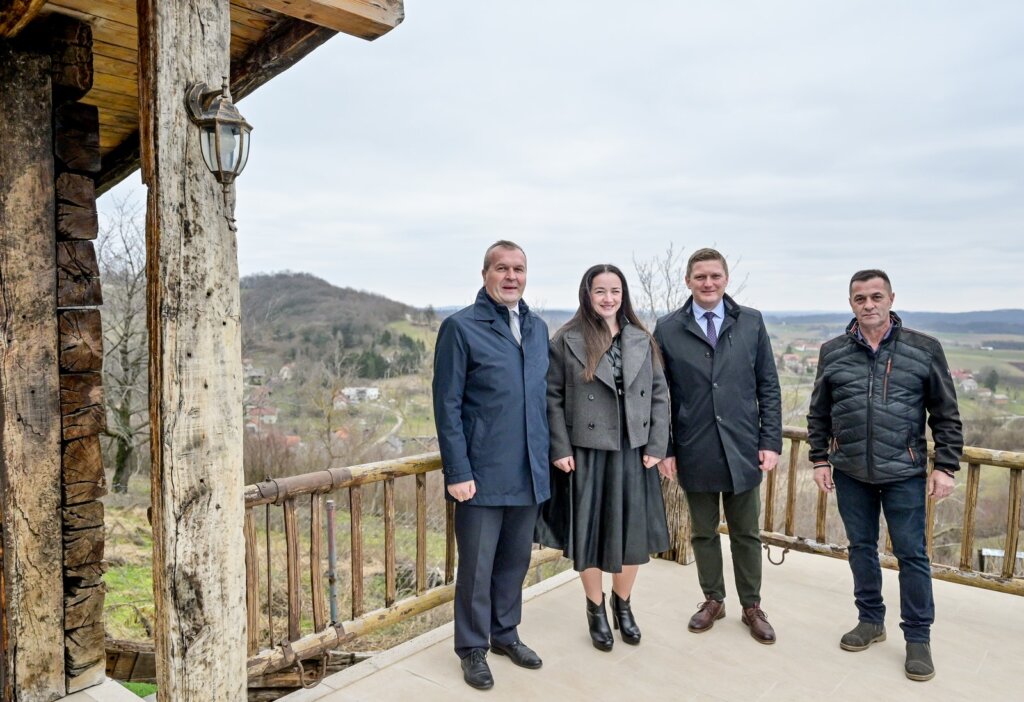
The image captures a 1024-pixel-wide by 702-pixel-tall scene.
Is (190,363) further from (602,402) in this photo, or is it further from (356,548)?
(602,402)

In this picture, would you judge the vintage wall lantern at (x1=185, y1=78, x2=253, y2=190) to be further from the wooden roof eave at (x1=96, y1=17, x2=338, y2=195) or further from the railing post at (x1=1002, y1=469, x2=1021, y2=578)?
the railing post at (x1=1002, y1=469, x2=1021, y2=578)

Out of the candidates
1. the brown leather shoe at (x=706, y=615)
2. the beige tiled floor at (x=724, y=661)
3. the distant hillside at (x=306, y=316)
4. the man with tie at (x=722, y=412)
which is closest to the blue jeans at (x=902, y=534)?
the beige tiled floor at (x=724, y=661)

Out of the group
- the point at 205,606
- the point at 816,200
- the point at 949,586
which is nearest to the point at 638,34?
the point at 816,200

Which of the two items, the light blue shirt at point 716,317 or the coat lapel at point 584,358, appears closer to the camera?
the coat lapel at point 584,358

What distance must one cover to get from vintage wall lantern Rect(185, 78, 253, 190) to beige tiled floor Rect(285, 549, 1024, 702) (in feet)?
6.18

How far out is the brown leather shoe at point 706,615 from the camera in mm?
2903

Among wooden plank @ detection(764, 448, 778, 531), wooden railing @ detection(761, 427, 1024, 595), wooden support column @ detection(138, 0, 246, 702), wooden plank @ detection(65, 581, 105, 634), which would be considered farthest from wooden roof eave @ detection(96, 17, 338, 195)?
wooden plank @ detection(764, 448, 778, 531)

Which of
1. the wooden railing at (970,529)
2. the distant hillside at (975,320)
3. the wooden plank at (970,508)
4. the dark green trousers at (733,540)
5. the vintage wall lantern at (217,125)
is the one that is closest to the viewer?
the vintage wall lantern at (217,125)

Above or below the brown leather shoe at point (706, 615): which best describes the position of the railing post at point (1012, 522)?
above

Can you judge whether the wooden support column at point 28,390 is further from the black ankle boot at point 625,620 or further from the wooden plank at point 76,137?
the black ankle boot at point 625,620

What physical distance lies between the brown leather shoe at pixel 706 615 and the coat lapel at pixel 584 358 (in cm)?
118

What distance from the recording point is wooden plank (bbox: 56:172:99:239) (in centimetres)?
232

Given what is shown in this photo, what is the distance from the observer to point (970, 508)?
10.6 ft

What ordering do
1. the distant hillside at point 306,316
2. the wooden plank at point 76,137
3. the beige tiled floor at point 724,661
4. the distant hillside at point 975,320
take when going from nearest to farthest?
the wooden plank at point 76,137
the beige tiled floor at point 724,661
the distant hillside at point 975,320
the distant hillside at point 306,316
